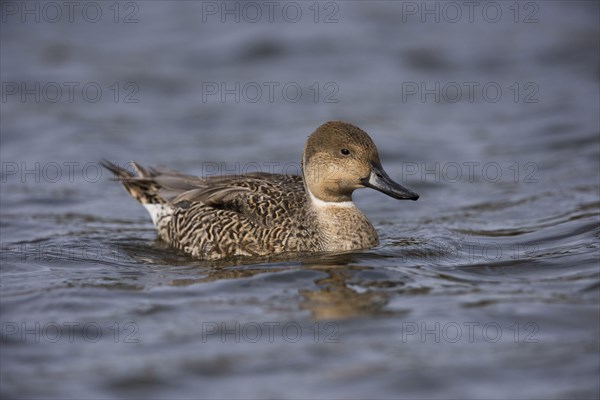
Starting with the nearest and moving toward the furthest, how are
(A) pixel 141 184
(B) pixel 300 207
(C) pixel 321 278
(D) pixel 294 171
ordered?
(C) pixel 321 278 → (B) pixel 300 207 → (A) pixel 141 184 → (D) pixel 294 171

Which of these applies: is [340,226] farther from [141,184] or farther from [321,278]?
[141,184]

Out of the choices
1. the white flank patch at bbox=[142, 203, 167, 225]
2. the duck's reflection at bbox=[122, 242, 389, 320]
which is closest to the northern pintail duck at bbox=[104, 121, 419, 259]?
the duck's reflection at bbox=[122, 242, 389, 320]

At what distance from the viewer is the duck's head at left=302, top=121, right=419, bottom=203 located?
8.88m

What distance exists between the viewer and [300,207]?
30.7 ft

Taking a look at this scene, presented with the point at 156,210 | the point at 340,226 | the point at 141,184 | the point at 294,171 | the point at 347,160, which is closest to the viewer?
the point at 347,160

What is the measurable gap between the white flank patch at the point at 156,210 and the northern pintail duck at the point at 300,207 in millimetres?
396

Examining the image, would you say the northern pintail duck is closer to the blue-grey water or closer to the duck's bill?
the duck's bill

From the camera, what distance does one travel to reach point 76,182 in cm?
1255

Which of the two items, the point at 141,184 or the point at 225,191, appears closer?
the point at 225,191

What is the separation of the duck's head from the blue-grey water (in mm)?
634

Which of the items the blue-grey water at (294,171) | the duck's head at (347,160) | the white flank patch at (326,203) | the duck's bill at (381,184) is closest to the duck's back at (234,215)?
the white flank patch at (326,203)

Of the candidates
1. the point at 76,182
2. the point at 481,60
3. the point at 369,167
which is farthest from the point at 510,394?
the point at 481,60

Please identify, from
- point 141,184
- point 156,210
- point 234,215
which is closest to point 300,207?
point 234,215

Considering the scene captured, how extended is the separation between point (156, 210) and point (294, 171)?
9.59 ft
